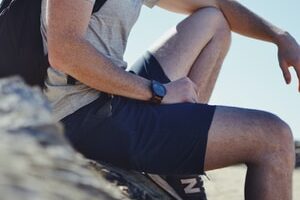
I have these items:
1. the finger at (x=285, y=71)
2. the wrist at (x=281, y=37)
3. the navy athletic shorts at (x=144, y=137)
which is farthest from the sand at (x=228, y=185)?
the navy athletic shorts at (x=144, y=137)

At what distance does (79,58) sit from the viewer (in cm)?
302

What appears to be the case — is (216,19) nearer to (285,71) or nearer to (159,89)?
(285,71)

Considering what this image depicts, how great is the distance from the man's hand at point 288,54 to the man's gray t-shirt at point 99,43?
1018 mm

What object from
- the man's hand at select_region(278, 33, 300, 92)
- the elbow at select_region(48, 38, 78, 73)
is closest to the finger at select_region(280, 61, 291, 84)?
the man's hand at select_region(278, 33, 300, 92)

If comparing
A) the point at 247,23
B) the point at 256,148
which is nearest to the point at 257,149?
the point at 256,148

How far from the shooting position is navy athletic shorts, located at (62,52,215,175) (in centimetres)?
308

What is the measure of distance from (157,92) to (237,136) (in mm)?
442

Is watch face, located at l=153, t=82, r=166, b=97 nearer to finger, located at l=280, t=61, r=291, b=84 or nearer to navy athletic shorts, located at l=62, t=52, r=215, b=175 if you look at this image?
navy athletic shorts, located at l=62, t=52, r=215, b=175

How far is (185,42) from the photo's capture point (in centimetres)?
389

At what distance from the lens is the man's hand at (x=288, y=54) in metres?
3.95

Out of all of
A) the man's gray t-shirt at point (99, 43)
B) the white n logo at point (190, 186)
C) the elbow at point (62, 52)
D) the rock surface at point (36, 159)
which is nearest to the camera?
the rock surface at point (36, 159)

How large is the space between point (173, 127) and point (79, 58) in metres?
0.55

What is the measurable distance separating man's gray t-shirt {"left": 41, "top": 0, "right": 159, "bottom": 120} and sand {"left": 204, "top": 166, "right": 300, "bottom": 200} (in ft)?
6.31

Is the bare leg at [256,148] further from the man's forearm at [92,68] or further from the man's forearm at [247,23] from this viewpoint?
the man's forearm at [247,23]
